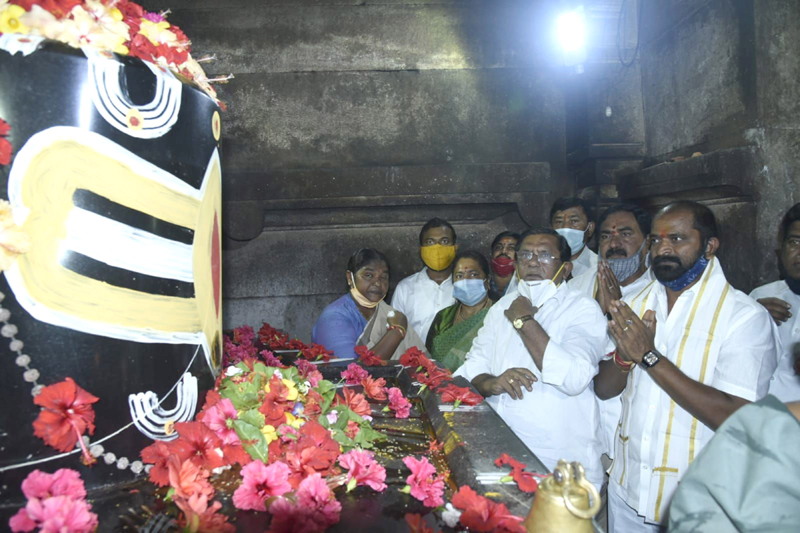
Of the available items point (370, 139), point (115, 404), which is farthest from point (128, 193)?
point (370, 139)

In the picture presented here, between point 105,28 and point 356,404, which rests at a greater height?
point 105,28

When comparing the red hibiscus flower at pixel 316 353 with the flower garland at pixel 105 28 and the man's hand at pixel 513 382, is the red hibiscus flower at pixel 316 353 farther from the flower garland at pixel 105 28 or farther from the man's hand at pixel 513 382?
the flower garland at pixel 105 28

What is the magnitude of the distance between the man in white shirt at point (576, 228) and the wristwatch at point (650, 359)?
6.52 feet

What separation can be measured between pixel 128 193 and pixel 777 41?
4.33 m

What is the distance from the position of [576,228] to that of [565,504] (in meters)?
3.56

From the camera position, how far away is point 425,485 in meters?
1.56

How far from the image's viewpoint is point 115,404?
5.29 ft

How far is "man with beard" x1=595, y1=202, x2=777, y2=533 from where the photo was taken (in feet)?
7.70

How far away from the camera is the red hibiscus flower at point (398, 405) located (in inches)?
94.7

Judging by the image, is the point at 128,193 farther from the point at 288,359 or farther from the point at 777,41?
the point at 777,41

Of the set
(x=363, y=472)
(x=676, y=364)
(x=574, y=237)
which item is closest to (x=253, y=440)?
(x=363, y=472)

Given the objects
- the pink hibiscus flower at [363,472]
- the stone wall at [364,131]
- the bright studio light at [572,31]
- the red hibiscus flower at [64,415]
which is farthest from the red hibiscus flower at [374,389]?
the bright studio light at [572,31]

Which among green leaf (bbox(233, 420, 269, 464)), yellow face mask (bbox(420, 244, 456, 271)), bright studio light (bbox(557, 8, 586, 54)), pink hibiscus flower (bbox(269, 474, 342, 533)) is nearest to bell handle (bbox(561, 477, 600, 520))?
pink hibiscus flower (bbox(269, 474, 342, 533))

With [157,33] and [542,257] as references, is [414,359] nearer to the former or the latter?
[542,257]
